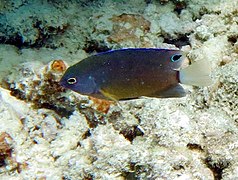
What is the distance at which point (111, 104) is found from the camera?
A: 2484mm

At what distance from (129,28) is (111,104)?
80 centimetres

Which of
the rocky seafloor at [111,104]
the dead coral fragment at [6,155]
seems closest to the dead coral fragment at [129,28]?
the rocky seafloor at [111,104]

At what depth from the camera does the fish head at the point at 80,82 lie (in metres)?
1.86

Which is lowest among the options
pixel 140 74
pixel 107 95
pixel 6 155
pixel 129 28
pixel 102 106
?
pixel 6 155

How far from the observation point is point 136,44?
2881mm

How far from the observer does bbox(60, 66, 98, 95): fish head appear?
6.11 feet

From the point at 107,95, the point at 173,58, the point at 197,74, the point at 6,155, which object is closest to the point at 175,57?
the point at 173,58

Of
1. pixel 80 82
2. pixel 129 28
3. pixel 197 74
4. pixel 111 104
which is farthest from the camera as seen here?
pixel 129 28

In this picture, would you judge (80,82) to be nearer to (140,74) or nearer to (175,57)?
(140,74)

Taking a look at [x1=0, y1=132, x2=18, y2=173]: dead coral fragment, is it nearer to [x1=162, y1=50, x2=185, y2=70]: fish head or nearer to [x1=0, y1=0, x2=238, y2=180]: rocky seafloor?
[x1=0, y1=0, x2=238, y2=180]: rocky seafloor

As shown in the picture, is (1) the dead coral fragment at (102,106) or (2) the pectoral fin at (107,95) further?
(1) the dead coral fragment at (102,106)

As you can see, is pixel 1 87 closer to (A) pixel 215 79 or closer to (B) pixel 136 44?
(B) pixel 136 44

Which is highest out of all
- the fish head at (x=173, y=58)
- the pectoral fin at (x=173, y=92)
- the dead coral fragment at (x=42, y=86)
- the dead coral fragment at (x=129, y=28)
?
the fish head at (x=173, y=58)

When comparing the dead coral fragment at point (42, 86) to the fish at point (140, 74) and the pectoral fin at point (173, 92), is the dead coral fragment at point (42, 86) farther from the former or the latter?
the pectoral fin at point (173, 92)
